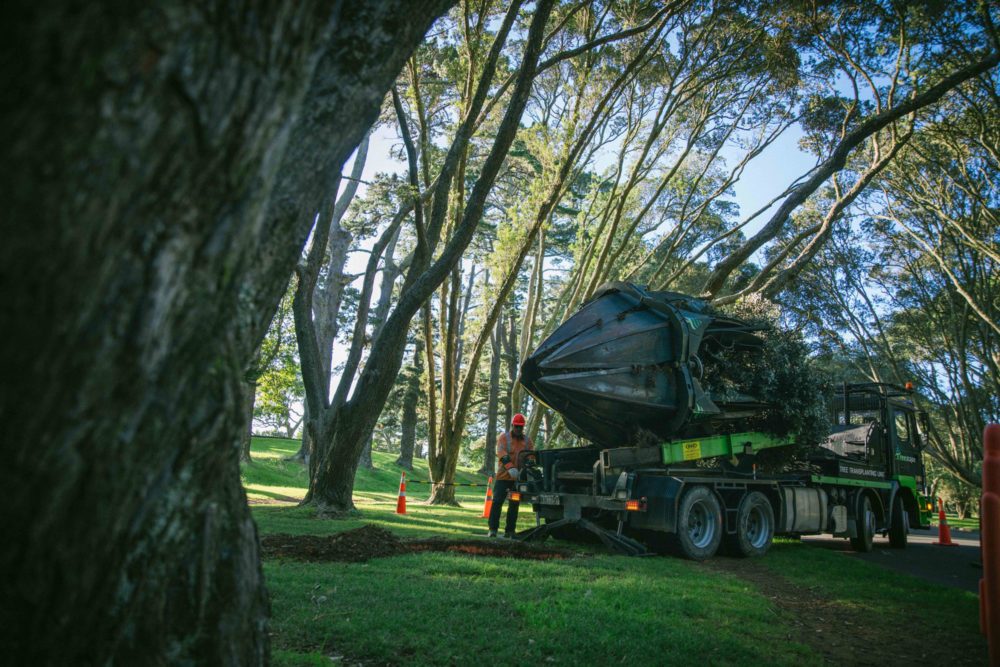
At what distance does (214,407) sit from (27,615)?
71cm

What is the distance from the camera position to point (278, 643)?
438 centimetres

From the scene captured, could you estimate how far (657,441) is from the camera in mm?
10297

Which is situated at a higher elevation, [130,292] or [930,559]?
[130,292]

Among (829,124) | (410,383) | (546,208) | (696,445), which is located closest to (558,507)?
(696,445)

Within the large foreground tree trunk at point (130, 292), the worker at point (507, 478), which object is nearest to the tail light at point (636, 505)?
the worker at point (507, 478)

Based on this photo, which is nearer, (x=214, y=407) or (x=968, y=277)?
(x=214, y=407)

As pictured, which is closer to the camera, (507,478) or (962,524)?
(507,478)

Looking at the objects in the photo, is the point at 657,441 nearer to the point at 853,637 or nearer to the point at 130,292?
the point at 853,637

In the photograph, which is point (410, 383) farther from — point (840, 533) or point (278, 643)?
point (278, 643)

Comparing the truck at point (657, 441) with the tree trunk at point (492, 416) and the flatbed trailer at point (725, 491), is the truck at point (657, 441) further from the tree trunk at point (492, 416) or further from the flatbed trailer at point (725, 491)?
the tree trunk at point (492, 416)

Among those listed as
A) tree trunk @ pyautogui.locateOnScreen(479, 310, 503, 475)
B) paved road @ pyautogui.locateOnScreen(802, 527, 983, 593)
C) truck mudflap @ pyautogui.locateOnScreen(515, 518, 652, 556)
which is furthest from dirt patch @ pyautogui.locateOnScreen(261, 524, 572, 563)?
tree trunk @ pyautogui.locateOnScreen(479, 310, 503, 475)

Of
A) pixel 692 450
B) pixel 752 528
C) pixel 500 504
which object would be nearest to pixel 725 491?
pixel 752 528

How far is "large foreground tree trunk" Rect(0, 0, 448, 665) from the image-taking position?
158 cm

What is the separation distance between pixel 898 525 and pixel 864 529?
180cm
